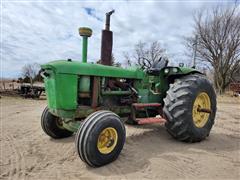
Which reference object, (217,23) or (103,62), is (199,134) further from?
(217,23)

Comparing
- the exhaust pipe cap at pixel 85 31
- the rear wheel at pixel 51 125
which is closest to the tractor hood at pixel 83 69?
the exhaust pipe cap at pixel 85 31

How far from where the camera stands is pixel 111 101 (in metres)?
5.25

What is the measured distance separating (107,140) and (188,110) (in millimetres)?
1825

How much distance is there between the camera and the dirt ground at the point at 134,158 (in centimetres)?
362

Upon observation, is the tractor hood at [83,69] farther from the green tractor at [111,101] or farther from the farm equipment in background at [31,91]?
the farm equipment in background at [31,91]

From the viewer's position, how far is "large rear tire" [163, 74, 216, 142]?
4926 mm

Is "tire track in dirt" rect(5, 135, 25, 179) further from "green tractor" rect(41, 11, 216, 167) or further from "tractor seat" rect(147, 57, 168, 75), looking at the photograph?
"tractor seat" rect(147, 57, 168, 75)

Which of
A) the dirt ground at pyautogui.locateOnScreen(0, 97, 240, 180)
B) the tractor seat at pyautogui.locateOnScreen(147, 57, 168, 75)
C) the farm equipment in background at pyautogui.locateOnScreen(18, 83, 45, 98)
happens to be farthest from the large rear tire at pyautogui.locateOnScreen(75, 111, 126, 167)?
the farm equipment in background at pyautogui.locateOnScreen(18, 83, 45, 98)

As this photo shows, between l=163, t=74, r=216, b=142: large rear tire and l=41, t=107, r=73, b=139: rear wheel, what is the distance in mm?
2163

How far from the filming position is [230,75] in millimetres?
27750

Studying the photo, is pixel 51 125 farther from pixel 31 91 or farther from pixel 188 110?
pixel 31 91

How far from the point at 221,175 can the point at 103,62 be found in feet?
9.70

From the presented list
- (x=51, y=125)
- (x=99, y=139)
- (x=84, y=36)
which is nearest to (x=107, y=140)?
Answer: (x=99, y=139)

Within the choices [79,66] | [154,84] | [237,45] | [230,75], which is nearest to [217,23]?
[237,45]
